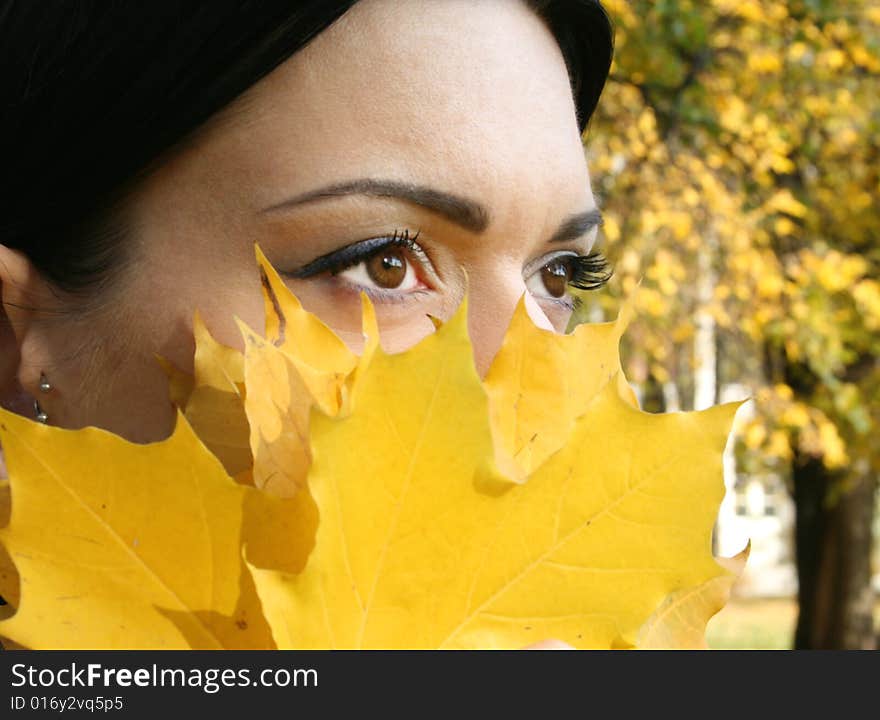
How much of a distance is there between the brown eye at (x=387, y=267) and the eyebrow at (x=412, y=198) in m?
0.09

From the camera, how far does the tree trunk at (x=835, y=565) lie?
8.97m

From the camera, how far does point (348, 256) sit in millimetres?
1240

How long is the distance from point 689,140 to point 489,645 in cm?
491

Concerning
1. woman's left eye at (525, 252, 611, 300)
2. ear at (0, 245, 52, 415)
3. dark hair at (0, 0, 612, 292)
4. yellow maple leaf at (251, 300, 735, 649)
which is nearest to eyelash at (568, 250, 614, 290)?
woman's left eye at (525, 252, 611, 300)

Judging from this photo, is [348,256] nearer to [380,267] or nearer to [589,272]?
[380,267]

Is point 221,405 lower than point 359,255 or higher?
lower

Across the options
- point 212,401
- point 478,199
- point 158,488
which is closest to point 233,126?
point 478,199

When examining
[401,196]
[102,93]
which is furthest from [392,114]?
[102,93]

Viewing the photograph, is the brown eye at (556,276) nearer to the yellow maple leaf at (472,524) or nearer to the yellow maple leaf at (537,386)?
the yellow maple leaf at (537,386)

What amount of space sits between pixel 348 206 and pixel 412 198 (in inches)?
2.9

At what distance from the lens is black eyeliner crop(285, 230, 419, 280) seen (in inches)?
48.5

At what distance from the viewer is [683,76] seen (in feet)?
16.9

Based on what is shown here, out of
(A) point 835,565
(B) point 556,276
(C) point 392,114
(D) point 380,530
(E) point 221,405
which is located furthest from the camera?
(A) point 835,565
